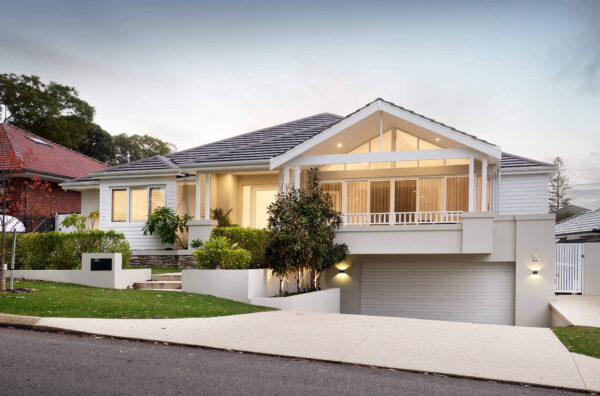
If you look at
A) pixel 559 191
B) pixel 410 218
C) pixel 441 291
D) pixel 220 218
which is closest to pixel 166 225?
pixel 220 218

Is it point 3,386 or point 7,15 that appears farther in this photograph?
point 7,15

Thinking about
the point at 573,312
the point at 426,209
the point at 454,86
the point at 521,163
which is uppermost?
the point at 454,86

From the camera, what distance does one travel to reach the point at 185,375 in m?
5.90

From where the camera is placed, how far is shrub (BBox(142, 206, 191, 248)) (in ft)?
62.6

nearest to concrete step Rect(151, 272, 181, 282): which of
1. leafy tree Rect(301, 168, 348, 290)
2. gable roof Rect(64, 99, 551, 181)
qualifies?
leafy tree Rect(301, 168, 348, 290)

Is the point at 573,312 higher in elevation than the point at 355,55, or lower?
lower

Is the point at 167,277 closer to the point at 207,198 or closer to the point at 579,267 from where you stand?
the point at 207,198

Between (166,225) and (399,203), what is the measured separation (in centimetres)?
888

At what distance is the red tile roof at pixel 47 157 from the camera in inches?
961

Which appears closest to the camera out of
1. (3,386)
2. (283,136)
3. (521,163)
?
(3,386)

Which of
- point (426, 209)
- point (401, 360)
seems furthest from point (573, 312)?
point (401, 360)

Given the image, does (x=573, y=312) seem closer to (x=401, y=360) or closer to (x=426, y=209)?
(x=426, y=209)

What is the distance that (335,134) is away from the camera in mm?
16750

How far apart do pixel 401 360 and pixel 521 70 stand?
16.8m
